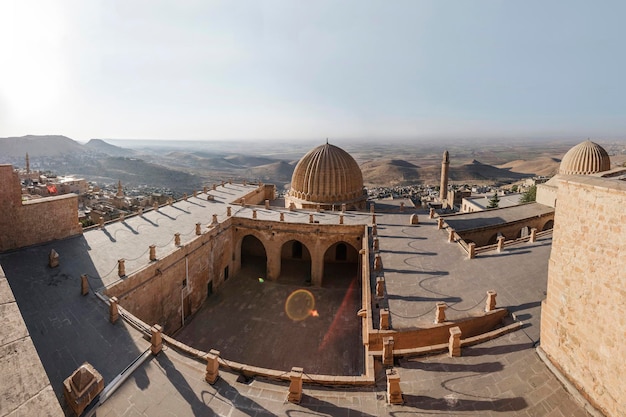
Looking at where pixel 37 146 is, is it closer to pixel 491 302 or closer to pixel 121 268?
pixel 121 268

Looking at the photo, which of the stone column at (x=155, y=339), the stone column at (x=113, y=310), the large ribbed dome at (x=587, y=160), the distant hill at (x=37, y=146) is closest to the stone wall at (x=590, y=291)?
the stone column at (x=155, y=339)

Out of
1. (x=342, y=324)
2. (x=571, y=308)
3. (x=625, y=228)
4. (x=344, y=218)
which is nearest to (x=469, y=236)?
(x=344, y=218)

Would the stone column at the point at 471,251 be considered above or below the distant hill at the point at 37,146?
below

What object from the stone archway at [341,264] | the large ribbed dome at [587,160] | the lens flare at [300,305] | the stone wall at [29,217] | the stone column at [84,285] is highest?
the large ribbed dome at [587,160]

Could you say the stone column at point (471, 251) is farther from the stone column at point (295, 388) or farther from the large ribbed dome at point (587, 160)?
the large ribbed dome at point (587, 160)

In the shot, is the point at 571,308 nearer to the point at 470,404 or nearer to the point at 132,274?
the point at 470,404

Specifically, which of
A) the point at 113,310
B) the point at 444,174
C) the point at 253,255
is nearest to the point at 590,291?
the point at 113,310

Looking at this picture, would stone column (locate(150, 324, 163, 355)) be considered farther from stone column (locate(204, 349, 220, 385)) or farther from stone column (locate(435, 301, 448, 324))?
stone column (locate(435, 301, 448, 324))
